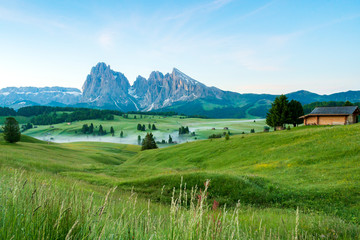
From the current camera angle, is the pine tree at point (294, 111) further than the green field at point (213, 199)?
Yes

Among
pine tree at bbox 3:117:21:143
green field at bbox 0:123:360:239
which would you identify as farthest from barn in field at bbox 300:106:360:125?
pine tree at bbox 3:117:21:143

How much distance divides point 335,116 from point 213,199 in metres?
60.1

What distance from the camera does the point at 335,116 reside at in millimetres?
58469

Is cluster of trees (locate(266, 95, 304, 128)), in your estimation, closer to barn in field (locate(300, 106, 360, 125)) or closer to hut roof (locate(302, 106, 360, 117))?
barn in field (locate(300, 106, 360, 125))

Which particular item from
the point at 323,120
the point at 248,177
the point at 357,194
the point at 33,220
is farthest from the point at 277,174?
the point at 323,120

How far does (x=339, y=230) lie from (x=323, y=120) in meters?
65.0

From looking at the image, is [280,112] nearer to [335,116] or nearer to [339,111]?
[335,116]

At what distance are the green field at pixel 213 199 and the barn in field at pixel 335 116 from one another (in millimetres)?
29251

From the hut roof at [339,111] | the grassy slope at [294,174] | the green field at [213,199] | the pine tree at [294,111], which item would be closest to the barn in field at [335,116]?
the hut roof at [339,111]

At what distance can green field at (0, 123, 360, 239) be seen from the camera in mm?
3365

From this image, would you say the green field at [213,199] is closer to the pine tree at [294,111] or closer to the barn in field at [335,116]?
the barn in field at [335,116]

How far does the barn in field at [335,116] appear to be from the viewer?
186 feet

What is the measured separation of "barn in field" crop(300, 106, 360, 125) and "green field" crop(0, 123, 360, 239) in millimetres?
29251

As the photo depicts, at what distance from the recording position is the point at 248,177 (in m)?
20.2
